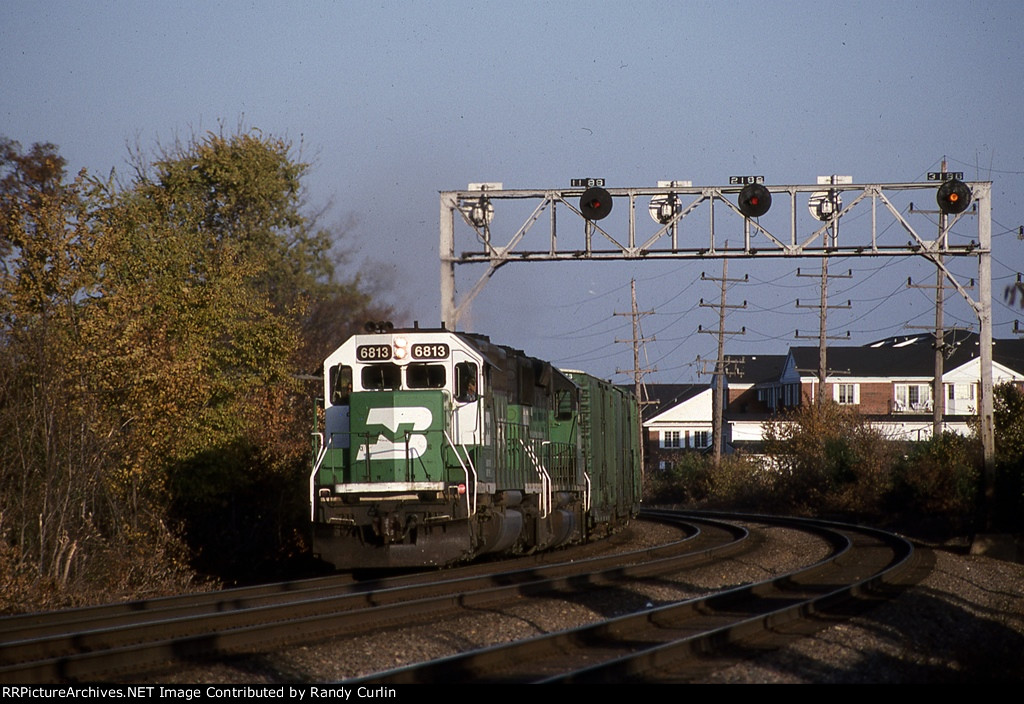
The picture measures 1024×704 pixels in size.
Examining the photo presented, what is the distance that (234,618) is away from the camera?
11.9m

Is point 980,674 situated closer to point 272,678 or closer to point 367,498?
point 272,678

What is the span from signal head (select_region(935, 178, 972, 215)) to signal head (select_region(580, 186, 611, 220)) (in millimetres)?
6231

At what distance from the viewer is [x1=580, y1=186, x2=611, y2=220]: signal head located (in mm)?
22078

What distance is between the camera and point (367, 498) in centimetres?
1592

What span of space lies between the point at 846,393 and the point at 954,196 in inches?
A: 1993

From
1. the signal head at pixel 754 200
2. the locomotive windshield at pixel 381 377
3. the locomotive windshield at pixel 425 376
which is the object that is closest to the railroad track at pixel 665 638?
the locomotive windshield at pixel 425 376

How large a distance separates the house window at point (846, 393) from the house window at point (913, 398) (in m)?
2.38

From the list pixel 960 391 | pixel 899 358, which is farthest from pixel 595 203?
pixel 899 358

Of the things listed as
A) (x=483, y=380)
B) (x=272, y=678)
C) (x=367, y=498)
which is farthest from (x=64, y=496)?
(x=272, y=678)

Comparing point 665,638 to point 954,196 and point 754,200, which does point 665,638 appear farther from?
point 954,196

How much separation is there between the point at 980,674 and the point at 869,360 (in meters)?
65.3

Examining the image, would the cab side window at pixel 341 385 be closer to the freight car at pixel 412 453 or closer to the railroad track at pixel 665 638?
the freight car at pixel 412 453

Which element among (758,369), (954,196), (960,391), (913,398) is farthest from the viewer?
(758,369)

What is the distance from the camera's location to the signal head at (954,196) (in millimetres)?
21688
